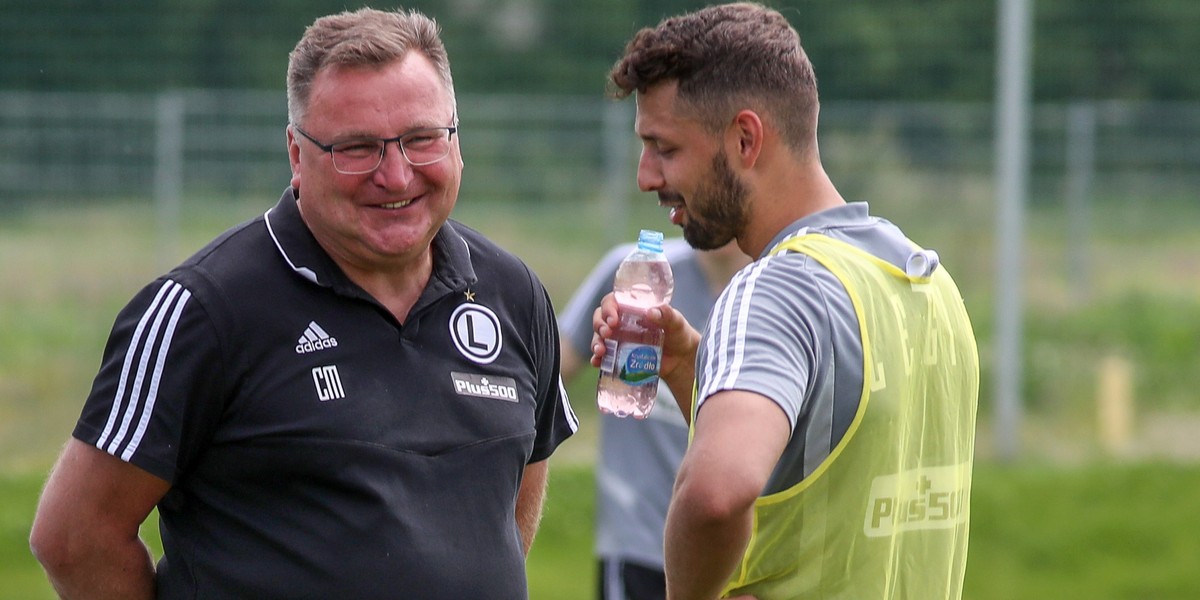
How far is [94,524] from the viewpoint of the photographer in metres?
2.75

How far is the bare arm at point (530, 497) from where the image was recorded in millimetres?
3391

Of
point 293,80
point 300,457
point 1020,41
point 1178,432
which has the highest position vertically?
point 1020,41

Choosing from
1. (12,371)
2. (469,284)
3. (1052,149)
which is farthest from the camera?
(1052,149)

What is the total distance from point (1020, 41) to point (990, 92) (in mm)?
511

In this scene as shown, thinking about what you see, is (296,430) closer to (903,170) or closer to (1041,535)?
(1041,535)

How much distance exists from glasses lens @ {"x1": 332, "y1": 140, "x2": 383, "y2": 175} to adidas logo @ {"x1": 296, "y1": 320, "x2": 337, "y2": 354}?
1.00 ft

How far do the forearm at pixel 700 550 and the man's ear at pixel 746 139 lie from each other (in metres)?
0.75

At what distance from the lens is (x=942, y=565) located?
2.82 m

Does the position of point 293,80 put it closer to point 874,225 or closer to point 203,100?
point 874,225

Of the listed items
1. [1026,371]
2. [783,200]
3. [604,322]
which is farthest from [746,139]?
[1026,371]

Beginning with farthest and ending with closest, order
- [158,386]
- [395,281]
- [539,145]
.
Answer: [539,145]
[395,281]
[158,386]

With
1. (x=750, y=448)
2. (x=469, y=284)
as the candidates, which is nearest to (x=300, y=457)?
(x=469, y=284)

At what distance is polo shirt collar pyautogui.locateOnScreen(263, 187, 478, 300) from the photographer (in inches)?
114

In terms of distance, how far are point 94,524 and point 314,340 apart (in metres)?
0.52
